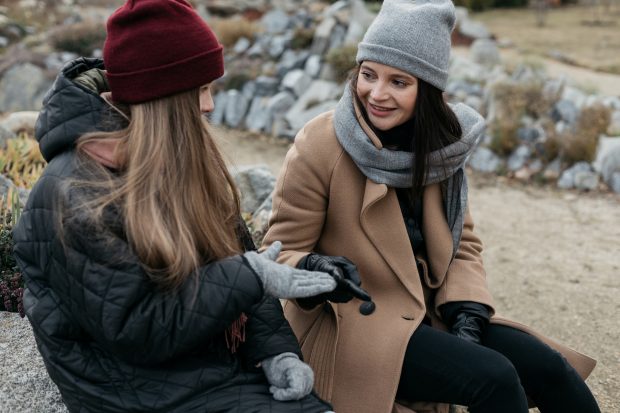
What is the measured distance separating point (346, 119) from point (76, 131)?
979 mm

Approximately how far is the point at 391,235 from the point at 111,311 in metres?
1.09

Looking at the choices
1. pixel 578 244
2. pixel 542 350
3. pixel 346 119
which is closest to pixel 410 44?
pixel 346 119

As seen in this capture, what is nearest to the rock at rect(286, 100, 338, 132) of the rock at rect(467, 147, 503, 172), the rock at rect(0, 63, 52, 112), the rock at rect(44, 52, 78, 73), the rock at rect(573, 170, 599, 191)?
the rock at rect(467, 147, 503, 172)

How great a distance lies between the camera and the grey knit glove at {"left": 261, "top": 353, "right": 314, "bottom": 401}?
6.53 feet

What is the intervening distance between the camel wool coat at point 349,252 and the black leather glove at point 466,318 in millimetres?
31

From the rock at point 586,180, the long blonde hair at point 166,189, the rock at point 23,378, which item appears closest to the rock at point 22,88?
the rock at point 586,180

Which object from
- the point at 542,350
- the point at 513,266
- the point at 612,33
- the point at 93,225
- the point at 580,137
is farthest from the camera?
the point at 612,33

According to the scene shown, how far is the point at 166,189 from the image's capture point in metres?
1.88

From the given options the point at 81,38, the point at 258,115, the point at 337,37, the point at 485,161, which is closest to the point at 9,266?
the point at 485,161

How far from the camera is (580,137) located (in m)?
6.59

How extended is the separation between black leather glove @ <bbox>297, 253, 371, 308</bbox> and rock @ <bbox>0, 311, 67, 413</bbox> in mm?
954

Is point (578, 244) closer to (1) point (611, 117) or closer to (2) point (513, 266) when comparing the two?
(2) point (513, 266)

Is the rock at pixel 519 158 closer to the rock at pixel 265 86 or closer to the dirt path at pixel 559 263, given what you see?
the dirt path at pixel 559 263

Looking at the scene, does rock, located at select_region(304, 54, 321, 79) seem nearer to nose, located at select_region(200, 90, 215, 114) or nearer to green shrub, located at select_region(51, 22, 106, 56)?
green shrub, located at select_region(51, 22, 106, 56)
